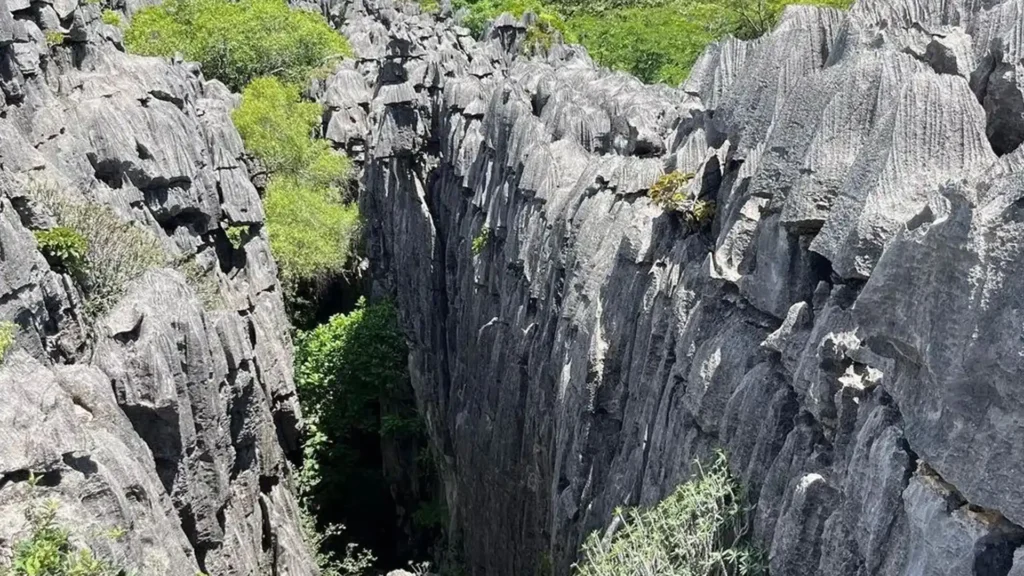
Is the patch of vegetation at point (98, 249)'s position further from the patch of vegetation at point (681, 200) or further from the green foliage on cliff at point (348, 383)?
the patch of vegetation at point (681, 200)

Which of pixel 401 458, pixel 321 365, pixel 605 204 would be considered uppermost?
Answer: pixel 605 204

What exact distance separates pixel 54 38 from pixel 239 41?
65.6 feet

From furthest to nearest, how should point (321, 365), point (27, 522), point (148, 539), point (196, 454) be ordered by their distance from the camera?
point (321, 365), point (196, 454), point (148, 539), point (27, 522)

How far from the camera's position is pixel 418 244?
105 ft

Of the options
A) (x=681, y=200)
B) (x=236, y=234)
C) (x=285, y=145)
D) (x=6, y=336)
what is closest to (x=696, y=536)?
(x=681, y=200)

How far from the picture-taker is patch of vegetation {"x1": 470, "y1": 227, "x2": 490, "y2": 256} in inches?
957

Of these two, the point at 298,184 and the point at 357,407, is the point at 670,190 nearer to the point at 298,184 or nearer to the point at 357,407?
the point at 357,407

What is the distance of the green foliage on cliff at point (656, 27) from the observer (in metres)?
39.4

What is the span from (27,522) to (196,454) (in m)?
6.60

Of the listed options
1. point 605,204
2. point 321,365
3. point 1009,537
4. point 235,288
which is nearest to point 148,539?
point 605,204

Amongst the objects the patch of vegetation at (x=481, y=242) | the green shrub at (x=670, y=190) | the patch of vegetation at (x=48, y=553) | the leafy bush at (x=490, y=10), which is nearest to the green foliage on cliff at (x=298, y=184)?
the patch of vegetation at (x=481, y=242)

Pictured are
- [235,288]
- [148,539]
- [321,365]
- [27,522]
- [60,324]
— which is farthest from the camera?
[321,365]

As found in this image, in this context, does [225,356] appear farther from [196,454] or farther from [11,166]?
[11,166]

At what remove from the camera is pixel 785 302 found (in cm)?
1027
